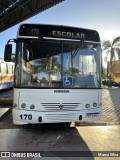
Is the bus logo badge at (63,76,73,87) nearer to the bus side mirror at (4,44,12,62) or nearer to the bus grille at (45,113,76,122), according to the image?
the bus grille at (45,113,76,122)

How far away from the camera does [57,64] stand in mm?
8250

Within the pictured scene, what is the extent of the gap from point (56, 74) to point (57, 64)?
299mm

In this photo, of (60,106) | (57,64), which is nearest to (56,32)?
(57,64)

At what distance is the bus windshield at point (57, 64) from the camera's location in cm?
809

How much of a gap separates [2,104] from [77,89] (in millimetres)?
7052

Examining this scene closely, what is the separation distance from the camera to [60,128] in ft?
30.8

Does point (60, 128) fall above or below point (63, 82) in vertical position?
below

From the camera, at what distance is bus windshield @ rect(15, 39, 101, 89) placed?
26.6 feet

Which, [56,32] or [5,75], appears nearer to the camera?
[56,32]

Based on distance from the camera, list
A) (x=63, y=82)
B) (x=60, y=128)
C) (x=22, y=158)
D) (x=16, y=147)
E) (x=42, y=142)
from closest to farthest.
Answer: (x=22, y=158), (x=16, y=147), (x=42, y=142), (x=63, y=82), (x=60, y=128)

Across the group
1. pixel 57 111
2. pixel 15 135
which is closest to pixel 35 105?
pixel 57 111

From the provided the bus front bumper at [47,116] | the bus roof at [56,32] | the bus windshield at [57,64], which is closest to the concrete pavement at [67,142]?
the bus front bumper at [47,116]

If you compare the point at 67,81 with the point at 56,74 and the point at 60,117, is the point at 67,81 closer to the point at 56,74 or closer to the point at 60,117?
the point at 56,74

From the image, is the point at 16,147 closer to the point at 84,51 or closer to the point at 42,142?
the point at 42,142
